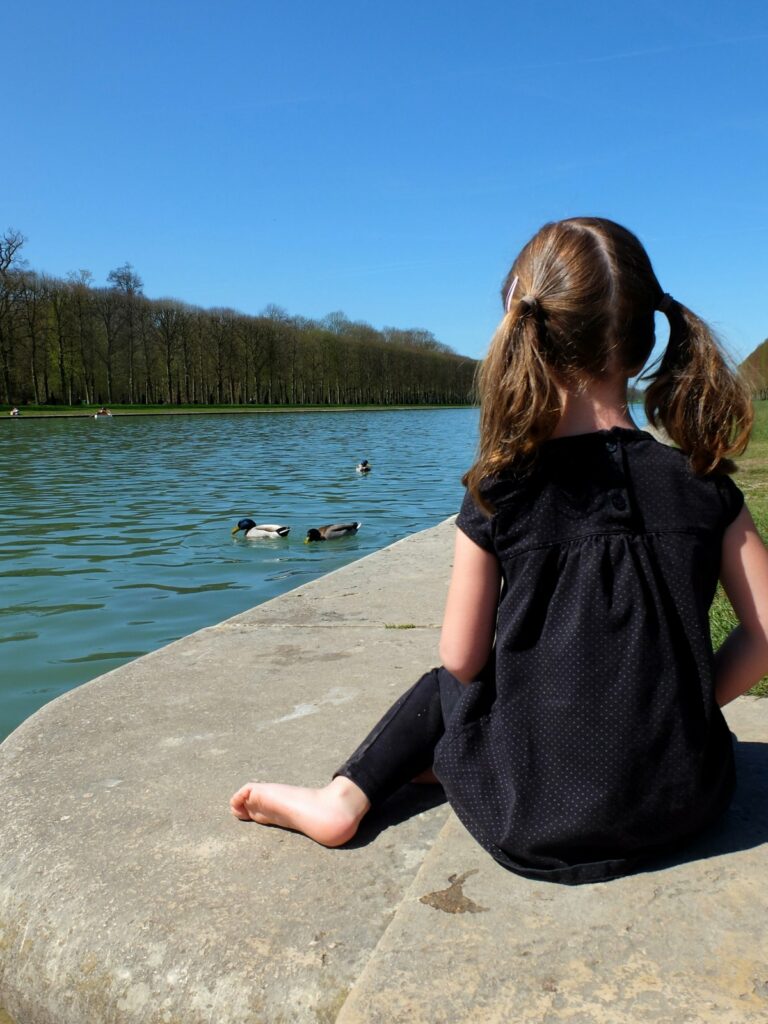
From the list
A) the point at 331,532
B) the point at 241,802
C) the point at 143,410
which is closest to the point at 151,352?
the point at 143,410

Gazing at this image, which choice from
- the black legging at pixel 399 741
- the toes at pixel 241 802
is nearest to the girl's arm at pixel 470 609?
the black legging at pixel 399 741

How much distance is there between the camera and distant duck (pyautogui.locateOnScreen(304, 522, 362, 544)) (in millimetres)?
10898

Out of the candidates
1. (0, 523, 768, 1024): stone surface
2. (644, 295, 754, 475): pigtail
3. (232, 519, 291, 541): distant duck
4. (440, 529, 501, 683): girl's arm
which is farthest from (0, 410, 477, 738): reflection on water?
(644, 295, 754, 475): pigtail

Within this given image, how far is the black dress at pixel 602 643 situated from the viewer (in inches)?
69.8

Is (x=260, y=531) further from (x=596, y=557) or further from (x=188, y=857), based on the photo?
(x=596, y=557)

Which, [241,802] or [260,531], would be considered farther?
[260,531]

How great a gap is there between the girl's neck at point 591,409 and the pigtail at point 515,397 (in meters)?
0.04

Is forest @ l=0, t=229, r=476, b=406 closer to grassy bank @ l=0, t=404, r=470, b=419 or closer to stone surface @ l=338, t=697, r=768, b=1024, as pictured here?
grassy bank @ l=0, t=404, r=470, b=419

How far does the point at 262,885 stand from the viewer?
196cm

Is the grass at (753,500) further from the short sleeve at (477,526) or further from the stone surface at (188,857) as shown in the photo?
the stone surface at (188,857)

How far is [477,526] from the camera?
1.82m

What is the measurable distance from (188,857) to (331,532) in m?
9.05

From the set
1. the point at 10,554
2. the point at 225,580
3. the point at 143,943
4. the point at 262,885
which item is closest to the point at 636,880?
the point at 262,885

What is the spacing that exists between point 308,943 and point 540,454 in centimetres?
101
